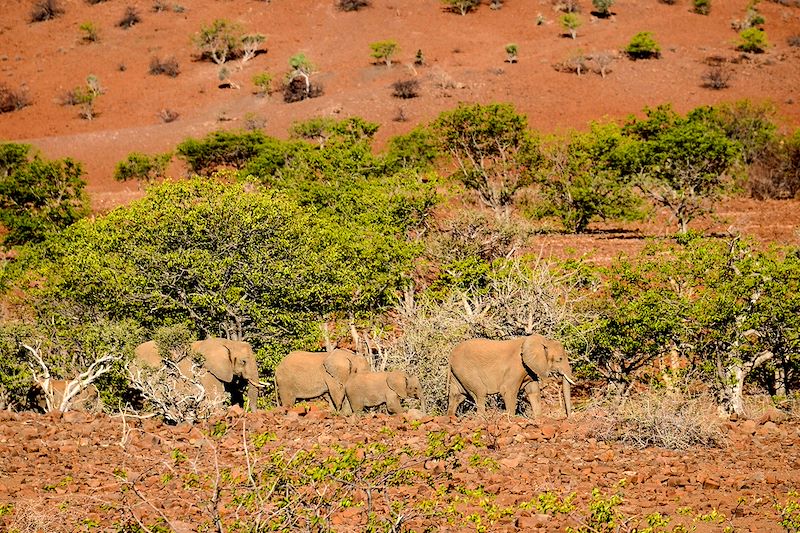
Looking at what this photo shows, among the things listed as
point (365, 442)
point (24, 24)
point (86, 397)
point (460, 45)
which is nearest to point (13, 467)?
point (365, 442)

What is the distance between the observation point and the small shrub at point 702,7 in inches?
4011

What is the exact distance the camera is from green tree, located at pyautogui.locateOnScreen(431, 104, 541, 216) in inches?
1502

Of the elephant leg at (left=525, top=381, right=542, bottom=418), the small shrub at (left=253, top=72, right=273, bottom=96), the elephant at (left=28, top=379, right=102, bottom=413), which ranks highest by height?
the elephant leg at (left=525, top=381, right=542, bottom=418)

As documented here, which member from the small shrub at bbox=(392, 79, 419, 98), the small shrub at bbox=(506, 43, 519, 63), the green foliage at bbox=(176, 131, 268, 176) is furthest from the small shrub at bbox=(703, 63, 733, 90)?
the green foliage at bbox=(176, 131, 268, 176)

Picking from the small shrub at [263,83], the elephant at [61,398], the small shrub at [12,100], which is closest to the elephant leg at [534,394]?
the elephant at [61,398]

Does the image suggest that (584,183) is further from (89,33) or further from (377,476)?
(89,33)

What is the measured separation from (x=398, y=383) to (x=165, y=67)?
91164 millimetres

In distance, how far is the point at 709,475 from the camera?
9438 mm

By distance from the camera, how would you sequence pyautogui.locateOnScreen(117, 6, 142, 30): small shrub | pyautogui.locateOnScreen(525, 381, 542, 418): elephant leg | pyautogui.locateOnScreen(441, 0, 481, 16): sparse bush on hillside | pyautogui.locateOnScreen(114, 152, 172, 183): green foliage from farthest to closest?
pyautogui.locateOnScreen(117, 6, 142, 30): small shrub < pyautogui.locateOnScreen(441, 0, 481, 16): sparse bush on hillside < pyautogui.locateOnScreen(114, 152, 172, 183): green foliage < pyautogui.locateOnScreen(525, 381, 542, 418): elephant leg

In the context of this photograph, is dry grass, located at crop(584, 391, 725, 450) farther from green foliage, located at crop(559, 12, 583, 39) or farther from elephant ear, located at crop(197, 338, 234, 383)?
green foliage, located at crop(559, 12, 583, 39)

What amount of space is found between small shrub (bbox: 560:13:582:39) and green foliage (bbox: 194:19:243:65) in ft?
122

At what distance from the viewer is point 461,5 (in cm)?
10600

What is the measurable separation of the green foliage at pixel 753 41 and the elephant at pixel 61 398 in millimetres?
86974

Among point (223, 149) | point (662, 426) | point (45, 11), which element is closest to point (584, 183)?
point (223, 149)
